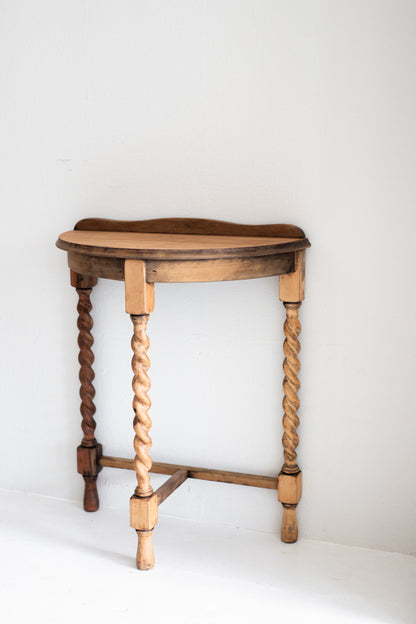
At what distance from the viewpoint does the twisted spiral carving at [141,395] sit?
2234 mm

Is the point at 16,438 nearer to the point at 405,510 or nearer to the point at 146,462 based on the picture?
the point at 146,462

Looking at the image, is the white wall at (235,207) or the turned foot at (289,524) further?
the turned foot at (289,524)

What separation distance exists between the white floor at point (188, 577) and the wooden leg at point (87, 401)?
130 mm

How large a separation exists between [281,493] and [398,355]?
2.02 feet

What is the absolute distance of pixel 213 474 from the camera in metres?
2.62

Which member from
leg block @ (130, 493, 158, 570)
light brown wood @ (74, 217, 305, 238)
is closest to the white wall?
light brown wood @ (74, 217, 305, 238)

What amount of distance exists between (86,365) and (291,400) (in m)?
0.78

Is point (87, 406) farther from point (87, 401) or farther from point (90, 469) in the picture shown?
point (90, 469)

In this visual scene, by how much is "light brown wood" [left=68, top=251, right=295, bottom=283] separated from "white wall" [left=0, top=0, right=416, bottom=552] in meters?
0.24

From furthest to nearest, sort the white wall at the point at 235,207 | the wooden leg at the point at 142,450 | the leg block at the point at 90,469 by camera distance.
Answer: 1. the leg block at the point at 90,469
2. the white wall at the point at 235,207
3. the wooden leg at the point at 142,450

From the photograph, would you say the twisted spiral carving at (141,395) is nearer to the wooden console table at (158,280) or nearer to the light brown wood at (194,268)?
the wooden console table at (158,280)

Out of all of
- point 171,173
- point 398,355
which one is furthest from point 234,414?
point 171,173

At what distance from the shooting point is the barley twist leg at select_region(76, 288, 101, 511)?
8.95 feet

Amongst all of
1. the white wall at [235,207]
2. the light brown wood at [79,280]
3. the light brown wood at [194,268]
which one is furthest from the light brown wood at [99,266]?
the white wall at [235,207]
